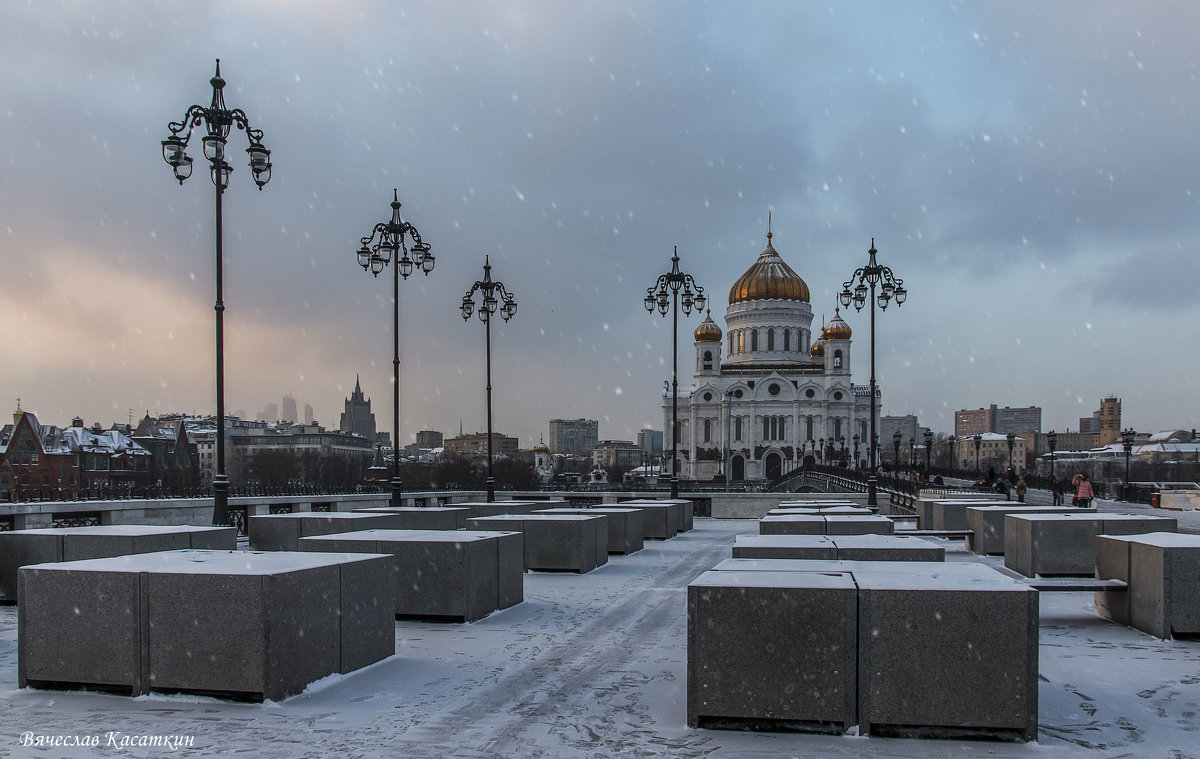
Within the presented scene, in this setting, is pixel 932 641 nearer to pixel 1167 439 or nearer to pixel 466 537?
pixel 466 537

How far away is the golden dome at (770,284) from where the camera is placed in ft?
370

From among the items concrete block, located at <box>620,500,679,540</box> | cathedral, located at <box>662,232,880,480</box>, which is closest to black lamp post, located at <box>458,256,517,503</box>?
concrete block, located at <box>620,500,679,540</box>

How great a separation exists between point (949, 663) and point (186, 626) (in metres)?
→ 4.96

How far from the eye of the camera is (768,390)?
364 ft

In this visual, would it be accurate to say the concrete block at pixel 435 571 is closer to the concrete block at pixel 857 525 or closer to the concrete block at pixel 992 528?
the concrete block at pixel 857 525

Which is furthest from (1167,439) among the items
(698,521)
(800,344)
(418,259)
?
(418,259)

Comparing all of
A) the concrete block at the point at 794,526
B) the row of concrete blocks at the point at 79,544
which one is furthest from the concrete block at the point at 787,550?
the row of concrete blocks at the point at 79,544

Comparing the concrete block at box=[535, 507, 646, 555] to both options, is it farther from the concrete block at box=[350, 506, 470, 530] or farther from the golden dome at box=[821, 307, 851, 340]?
the golden dome at box=[821, 307, 851, 340]

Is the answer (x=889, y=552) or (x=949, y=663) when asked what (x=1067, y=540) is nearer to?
(x=889, y=552)

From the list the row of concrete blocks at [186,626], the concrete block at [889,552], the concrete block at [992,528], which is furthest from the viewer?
the concrete block at [992,528]

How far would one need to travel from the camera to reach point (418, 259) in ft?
75.5

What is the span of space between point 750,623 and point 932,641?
1086 millimetres

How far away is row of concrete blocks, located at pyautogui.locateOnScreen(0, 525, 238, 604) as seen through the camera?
398 inches

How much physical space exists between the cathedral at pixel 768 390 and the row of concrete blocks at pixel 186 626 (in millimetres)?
100039
